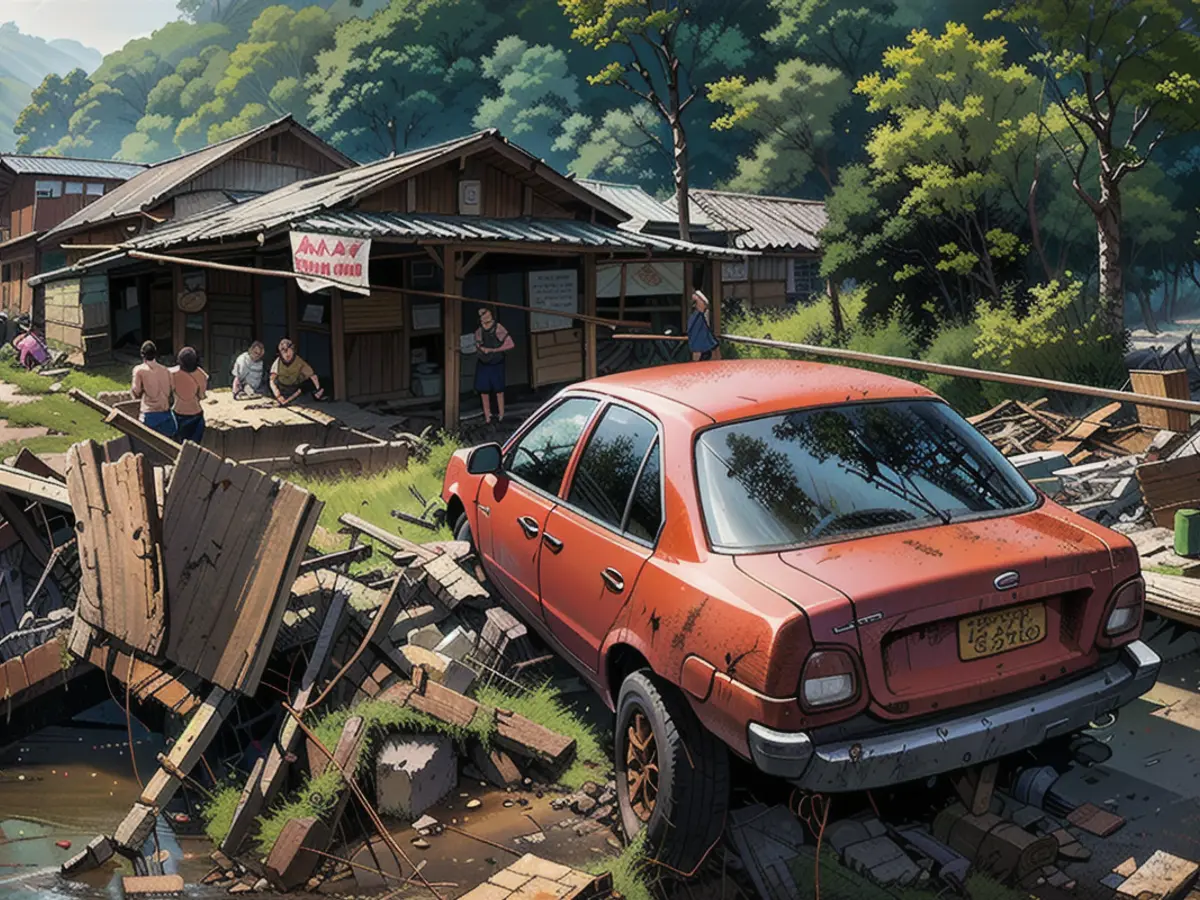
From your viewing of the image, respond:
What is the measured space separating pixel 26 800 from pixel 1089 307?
21.9 metres

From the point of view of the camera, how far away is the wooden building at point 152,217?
25.8 meters

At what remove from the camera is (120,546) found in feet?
19.4

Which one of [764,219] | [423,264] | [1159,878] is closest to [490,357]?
[423,264]

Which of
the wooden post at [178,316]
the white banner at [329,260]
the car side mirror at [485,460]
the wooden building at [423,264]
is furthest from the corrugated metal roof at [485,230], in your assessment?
the car side mirror at [485,460]

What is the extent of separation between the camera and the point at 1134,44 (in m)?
22.5

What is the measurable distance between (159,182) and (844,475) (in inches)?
1160

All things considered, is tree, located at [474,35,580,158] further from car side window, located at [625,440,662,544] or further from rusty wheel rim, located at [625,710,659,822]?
rusty wheel rim, located at [625,710,659,822]

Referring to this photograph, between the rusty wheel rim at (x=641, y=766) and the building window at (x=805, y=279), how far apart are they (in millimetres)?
32499

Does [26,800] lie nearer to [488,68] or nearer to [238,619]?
[238,619]

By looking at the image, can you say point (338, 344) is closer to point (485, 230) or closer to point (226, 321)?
point (485, 230)

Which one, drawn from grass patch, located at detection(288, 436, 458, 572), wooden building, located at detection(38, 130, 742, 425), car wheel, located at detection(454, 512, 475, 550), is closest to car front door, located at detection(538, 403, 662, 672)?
car wheel, located at detection(454, 512, 475, 550)

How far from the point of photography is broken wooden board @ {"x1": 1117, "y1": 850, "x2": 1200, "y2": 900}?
3529 mm

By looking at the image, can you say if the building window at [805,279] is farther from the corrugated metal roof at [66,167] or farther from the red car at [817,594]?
the red car at [817,594]

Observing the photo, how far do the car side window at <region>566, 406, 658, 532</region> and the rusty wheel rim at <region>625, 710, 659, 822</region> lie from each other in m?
0.82
